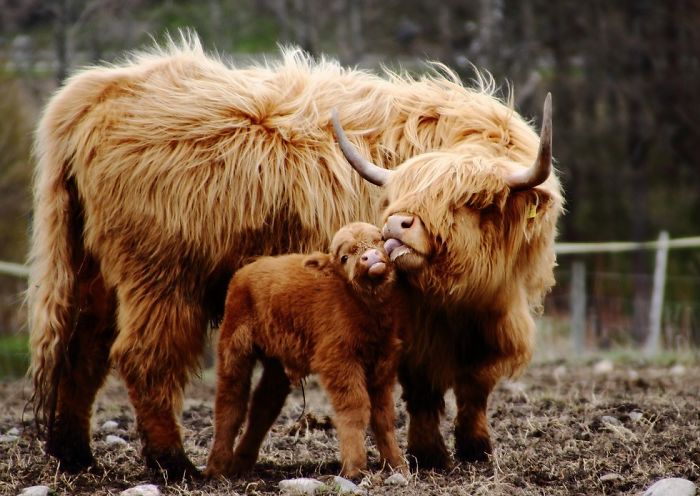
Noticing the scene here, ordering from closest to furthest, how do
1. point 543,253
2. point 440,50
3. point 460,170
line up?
point 460,170
point 543,253
point 440,50

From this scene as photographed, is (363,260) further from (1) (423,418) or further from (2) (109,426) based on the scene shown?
(2) (109,426)

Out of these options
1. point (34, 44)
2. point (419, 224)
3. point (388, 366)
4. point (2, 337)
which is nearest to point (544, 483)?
point (388, 366)

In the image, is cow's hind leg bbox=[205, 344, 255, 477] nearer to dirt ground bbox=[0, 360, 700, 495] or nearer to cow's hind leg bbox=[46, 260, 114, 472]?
dirt ground bbox=[0, 360, 700, 495]

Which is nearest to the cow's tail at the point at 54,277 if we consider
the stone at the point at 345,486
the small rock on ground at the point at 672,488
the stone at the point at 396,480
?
the stone at the point at 345,486

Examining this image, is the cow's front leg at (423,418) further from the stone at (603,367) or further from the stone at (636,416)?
the stone at (603,367)

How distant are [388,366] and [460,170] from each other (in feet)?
2.84

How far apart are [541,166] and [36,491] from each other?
238cm

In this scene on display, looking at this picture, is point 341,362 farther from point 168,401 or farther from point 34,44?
point 34,44

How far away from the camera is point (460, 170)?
444cm

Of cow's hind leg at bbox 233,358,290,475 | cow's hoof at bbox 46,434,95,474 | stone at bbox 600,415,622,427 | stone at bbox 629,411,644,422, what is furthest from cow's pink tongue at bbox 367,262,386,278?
stone at bbox 629,411,644,422

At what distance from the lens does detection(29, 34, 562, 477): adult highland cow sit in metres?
4.57

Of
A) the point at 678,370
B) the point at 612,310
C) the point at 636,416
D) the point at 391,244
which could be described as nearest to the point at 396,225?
the point at 391,244

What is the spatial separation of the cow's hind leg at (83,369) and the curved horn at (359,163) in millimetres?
1298

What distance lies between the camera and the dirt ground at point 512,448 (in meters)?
4.23
